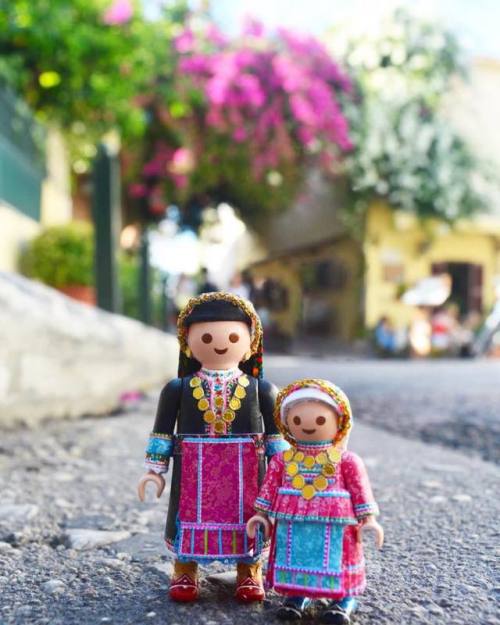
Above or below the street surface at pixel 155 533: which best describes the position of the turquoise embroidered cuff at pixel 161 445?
above

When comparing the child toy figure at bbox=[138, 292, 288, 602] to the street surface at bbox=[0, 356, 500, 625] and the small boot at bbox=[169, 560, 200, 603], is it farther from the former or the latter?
the street surface at bbox=[0, 356, 500, 625]

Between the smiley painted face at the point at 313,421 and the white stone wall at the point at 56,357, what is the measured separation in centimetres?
269

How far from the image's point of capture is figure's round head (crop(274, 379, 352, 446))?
1.73 m

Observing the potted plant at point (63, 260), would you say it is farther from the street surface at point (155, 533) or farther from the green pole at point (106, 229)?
the street surface at point (155, 533)

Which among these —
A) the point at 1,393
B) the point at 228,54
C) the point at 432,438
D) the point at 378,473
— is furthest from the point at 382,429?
the point at 228,54

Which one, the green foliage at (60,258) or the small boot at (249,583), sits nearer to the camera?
the small boot at (249,583)

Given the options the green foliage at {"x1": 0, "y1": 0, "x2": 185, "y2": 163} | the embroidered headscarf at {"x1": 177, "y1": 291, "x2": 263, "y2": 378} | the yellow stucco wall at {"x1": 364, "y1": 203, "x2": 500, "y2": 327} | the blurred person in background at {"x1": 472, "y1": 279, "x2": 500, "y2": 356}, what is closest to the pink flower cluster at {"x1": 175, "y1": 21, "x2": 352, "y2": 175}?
the yellow stucco wall at {"x1": 364, "y1": 203, "x2": 500, "y2": 327}

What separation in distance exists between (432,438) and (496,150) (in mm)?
13996

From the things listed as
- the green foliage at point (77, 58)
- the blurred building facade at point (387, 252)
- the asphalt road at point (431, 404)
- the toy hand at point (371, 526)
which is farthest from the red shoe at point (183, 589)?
the blurred building facade at point (387, 252)

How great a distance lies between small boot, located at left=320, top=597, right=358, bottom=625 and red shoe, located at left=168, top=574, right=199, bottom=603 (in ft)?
1.04

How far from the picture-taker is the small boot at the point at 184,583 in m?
1.78

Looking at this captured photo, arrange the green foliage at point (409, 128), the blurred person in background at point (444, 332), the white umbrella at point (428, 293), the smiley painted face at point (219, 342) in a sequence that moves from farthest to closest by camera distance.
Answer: the white umbrella at point (428, 293)
the blurred person in background at point (444, 332)
the green foliage at point (409, 128)
the smiley painted face at point (219, 342)

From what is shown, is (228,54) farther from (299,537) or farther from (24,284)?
(299,537)

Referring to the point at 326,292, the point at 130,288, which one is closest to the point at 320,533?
the point at 130,288
